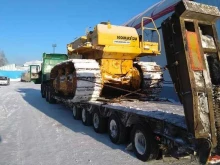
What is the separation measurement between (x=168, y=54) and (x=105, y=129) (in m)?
3.73

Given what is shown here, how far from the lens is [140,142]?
17.1 feet

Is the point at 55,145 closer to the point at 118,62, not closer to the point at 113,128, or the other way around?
the point at 113,128

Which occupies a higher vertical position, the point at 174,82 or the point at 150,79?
the point at 174,82

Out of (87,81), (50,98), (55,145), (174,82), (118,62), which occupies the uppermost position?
(118,62)

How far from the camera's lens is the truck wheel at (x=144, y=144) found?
4.76 meters

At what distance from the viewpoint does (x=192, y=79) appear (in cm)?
344

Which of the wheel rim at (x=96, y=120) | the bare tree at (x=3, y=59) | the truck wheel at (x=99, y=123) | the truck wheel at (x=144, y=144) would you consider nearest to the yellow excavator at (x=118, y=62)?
the wheel rim at (x=96, y=120)

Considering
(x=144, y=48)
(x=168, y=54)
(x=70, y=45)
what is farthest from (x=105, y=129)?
(x=70, y=45)

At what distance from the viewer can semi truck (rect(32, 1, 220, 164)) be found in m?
3.48

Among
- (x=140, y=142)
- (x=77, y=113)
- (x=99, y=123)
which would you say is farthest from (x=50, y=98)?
(x=140, y=142)

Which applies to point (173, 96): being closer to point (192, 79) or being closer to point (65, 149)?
point (65, 149)

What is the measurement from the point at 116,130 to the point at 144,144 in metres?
1.27

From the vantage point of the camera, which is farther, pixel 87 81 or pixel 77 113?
pixel 77 113

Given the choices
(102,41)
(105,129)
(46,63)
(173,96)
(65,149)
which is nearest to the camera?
(65,149)
